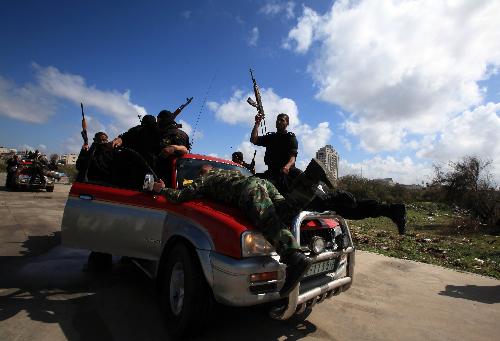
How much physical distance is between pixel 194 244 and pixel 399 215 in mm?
2659

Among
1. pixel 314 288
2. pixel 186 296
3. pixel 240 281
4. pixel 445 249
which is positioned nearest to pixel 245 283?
pixel 240 281

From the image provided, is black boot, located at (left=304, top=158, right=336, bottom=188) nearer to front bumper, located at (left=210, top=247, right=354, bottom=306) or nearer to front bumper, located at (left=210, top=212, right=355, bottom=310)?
front bumper, located at (left=210, top=212, right=355, bottom=310)

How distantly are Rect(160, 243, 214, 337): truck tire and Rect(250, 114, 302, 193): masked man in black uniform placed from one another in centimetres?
211

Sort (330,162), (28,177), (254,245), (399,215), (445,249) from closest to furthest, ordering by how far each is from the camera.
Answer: (254,245), (399,215), (330,162), (445,249), (28,177)

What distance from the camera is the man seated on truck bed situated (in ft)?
9.18

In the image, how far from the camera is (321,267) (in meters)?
3.39

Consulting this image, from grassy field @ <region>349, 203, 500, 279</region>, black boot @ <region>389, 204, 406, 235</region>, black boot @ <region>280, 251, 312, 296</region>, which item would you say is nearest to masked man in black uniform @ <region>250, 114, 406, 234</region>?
black boot @ <region>389, 204, 406, 235</region>

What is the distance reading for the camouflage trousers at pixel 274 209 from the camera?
Answer: 284 centimetres

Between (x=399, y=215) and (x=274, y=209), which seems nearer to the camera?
(x=274, y=209)

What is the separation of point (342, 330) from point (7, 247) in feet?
18.6

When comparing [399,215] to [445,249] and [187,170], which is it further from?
[445,249]

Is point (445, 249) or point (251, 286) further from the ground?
point (445, 249)

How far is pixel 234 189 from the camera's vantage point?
132 inches

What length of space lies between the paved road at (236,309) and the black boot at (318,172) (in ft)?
4.96
